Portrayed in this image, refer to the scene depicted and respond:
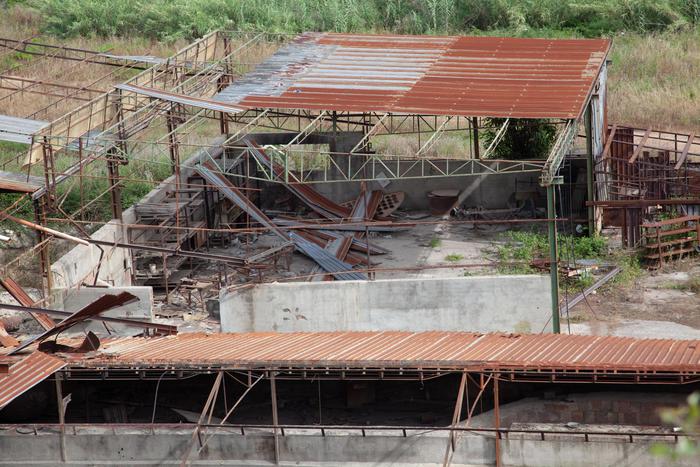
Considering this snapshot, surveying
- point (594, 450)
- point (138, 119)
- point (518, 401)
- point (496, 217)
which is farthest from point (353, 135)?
point (594, 450)

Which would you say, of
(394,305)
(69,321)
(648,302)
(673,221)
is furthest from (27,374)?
(673,221)

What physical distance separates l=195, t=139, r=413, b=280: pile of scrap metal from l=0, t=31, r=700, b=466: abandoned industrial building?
0.09m

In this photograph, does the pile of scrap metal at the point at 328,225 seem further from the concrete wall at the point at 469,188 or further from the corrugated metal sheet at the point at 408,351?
the corrugated metal sheet at the point at 408,351

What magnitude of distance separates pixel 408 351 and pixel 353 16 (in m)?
30.1

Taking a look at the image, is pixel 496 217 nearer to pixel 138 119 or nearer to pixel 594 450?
pixel 138 119

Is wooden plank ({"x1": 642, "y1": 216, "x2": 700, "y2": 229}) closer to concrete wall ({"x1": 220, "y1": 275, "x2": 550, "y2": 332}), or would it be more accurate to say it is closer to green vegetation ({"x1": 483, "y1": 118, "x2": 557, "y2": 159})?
concrete wall ({"x1": 220, "y1": 275, "x2": 550, "y2": 332})

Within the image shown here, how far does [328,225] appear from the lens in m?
24.5

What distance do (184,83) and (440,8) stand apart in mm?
20026

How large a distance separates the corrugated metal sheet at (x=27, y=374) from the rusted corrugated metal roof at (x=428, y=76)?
1022 cm

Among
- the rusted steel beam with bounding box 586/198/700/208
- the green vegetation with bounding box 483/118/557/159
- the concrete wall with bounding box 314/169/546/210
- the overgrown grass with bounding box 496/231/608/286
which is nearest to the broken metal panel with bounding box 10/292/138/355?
the overgrown grass with bounding box 496/231/608/286

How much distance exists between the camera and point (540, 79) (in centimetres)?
2764

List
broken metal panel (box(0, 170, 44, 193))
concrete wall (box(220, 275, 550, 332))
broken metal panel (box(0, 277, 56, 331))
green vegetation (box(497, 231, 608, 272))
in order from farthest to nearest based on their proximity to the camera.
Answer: green vegetation (box(497, 231, 608, 272)) → broken metal panel (box(0, 170, 44, 193)) → concrete wall (box(220, 275, 550, 332)) → broken metal panel (box(0, 277, 56, 331))

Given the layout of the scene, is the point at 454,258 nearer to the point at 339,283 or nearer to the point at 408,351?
the point at 339,283

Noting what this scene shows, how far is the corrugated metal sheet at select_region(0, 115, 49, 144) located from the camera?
2720 cm
